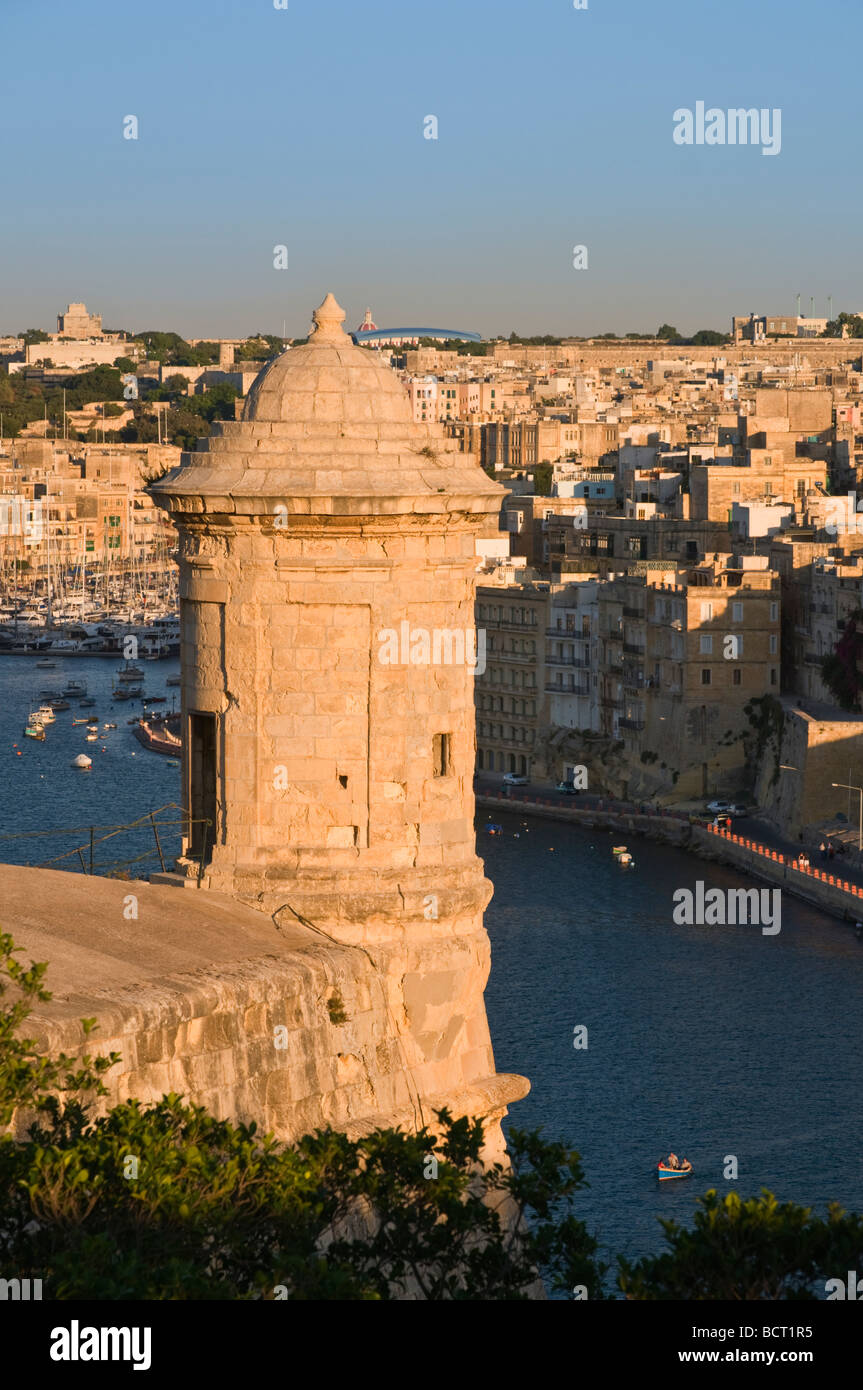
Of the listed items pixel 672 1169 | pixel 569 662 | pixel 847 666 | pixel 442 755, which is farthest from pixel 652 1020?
pixel 442 755

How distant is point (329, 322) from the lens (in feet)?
27.1

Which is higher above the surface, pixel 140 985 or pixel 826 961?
pixel 140 985

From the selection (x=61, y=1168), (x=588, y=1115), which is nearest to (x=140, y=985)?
(x=61, y=1168)

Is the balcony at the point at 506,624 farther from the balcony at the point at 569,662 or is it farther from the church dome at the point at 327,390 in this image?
the church dome at the point at 327,390

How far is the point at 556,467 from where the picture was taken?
87.6 m

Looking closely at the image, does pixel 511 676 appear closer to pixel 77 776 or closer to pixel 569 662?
pixel 569 662

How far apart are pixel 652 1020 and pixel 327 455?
29776 millimetres

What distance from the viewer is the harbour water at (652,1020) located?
2855 centimetres

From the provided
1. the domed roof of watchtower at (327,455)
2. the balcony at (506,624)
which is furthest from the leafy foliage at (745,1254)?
the balcony at (506,624)

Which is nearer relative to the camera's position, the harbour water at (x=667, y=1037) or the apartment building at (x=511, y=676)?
the harbour water at (x=667, y=1037)

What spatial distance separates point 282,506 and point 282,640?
0.39 meters

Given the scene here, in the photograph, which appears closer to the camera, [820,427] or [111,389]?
[820,427]
